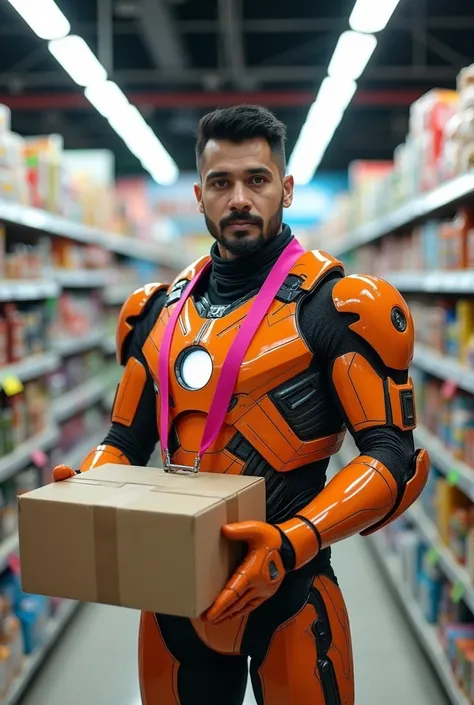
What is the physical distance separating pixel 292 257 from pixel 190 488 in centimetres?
62

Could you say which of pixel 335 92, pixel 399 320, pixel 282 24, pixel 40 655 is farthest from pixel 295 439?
pixel 282 24

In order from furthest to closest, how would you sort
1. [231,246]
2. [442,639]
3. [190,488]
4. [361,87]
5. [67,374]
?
[361,87], [67,374], [442,639], [231,246], [190,488]

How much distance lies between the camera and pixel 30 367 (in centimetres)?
354

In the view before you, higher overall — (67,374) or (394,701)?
(67,374)

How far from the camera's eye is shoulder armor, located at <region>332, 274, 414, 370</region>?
157 centimetres

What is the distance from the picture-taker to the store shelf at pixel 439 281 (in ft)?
9.49

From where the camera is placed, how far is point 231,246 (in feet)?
5.57

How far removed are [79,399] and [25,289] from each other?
6.23ft

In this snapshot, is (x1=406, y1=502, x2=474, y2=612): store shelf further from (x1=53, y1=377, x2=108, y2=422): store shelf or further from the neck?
(x1=53, y1=377, x2=108, y2=422): store shelf

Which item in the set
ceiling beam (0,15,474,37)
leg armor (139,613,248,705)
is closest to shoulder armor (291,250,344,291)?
leg armor (139,613,248,705)

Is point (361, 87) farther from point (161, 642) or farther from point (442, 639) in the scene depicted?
point (161, 642)

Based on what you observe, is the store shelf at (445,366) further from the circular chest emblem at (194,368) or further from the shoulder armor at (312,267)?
the circular chest emblem at (194,368)

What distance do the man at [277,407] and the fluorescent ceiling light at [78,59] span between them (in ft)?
11.5

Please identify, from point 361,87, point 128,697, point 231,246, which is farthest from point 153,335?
point 361,87
